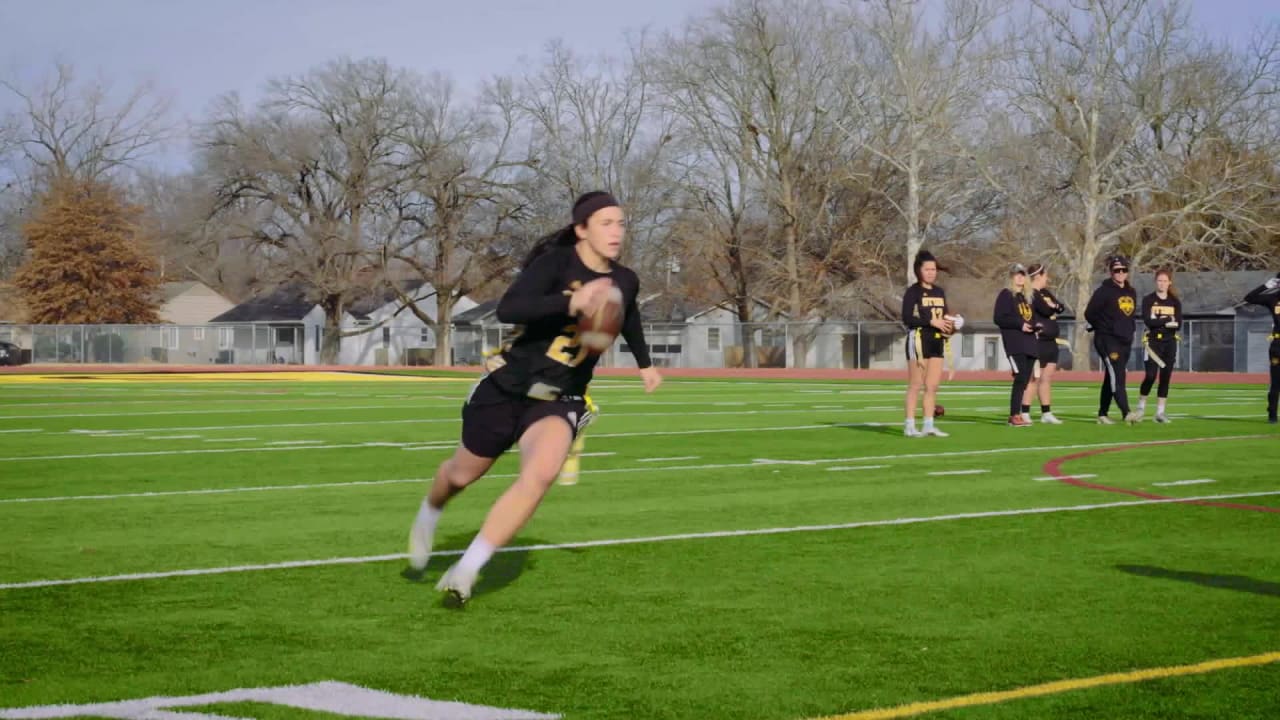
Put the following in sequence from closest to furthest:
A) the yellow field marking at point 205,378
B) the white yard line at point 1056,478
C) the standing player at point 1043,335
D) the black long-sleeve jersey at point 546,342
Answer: the black long-sleeve jersey at point 546,342
the white yard line at point 1056,478
the standing player at point 1043,335
the yellow field marking at point 205,378

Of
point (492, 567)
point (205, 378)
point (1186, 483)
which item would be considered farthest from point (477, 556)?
point (205, 378)

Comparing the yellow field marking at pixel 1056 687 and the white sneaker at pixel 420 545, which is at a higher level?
the white sneaker at pixel 420 545

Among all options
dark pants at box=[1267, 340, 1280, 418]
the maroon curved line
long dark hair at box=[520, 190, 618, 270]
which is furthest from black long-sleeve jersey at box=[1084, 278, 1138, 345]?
long dark hair at box=[520, 190, 618, 270]

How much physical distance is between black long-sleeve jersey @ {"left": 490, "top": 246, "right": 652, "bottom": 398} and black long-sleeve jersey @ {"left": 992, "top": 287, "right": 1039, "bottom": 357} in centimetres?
1369

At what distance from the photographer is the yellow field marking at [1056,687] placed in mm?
5191

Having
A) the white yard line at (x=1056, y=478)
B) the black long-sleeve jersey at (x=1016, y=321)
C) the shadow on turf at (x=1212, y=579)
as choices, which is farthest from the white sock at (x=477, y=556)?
the black long-sleeve jersey at (x=1016, y=321)

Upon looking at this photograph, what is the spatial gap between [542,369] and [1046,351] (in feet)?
47.3

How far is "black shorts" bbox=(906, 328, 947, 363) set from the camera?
59.6 ft

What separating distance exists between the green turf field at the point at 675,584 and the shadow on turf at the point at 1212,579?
3 centimetres

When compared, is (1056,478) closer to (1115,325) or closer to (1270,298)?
(1115,325)

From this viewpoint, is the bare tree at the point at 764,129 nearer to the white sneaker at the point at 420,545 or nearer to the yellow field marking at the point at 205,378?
the yellow field marking at the point at 205,378

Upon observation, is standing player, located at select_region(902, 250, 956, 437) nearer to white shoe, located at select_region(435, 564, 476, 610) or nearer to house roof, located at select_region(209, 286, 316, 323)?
white shoe, located at select_region(435, 564, 476, 610)

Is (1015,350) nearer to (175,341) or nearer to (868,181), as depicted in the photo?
(868,181)

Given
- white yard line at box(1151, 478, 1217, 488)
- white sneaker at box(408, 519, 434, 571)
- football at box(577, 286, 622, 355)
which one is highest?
football at box(577, 286, 622, 355)
